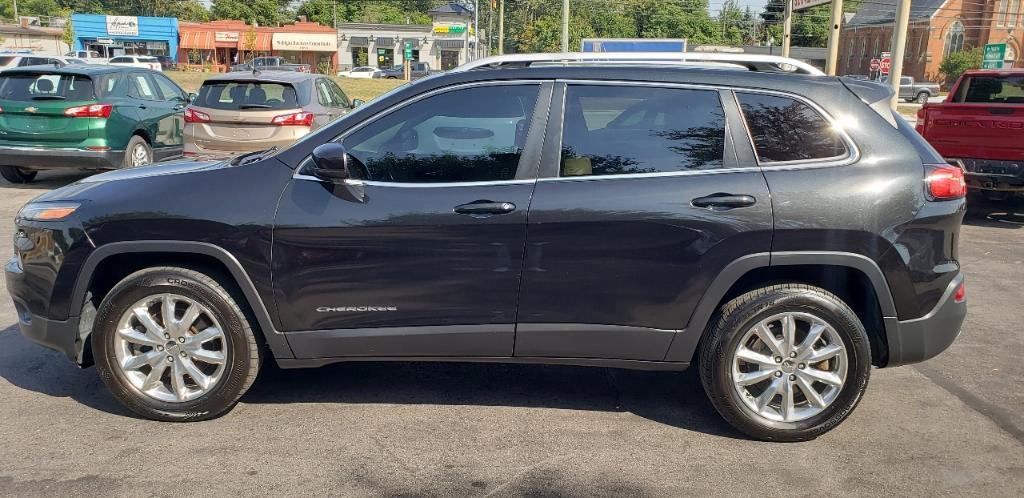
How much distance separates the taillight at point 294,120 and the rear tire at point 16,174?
4526mm

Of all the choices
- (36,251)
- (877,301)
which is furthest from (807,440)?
(36,251)

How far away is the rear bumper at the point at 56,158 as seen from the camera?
35.3 ft

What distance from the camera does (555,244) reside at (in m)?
3.90

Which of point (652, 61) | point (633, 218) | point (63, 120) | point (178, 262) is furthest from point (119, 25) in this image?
point (633, 218)

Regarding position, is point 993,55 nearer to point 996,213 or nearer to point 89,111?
point 996,213

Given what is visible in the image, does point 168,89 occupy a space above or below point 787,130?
below

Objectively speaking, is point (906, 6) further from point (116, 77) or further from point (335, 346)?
point (335, 346)

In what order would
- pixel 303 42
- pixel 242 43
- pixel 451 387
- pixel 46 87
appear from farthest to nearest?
1. pixel 303 42
2. pixel 242 43
3. pixel 46 87
4. pixel 451 387

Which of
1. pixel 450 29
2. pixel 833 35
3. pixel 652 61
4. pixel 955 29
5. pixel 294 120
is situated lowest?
pixel 294 120

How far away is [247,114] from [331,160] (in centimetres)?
690

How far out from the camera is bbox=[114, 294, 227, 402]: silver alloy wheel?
409 cm

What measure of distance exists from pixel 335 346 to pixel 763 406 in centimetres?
211

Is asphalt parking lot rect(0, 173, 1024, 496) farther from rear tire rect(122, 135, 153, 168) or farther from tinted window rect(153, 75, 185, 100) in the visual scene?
tinted window rect(153, 75, 185, 100)

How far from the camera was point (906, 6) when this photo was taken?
14.3 meters
